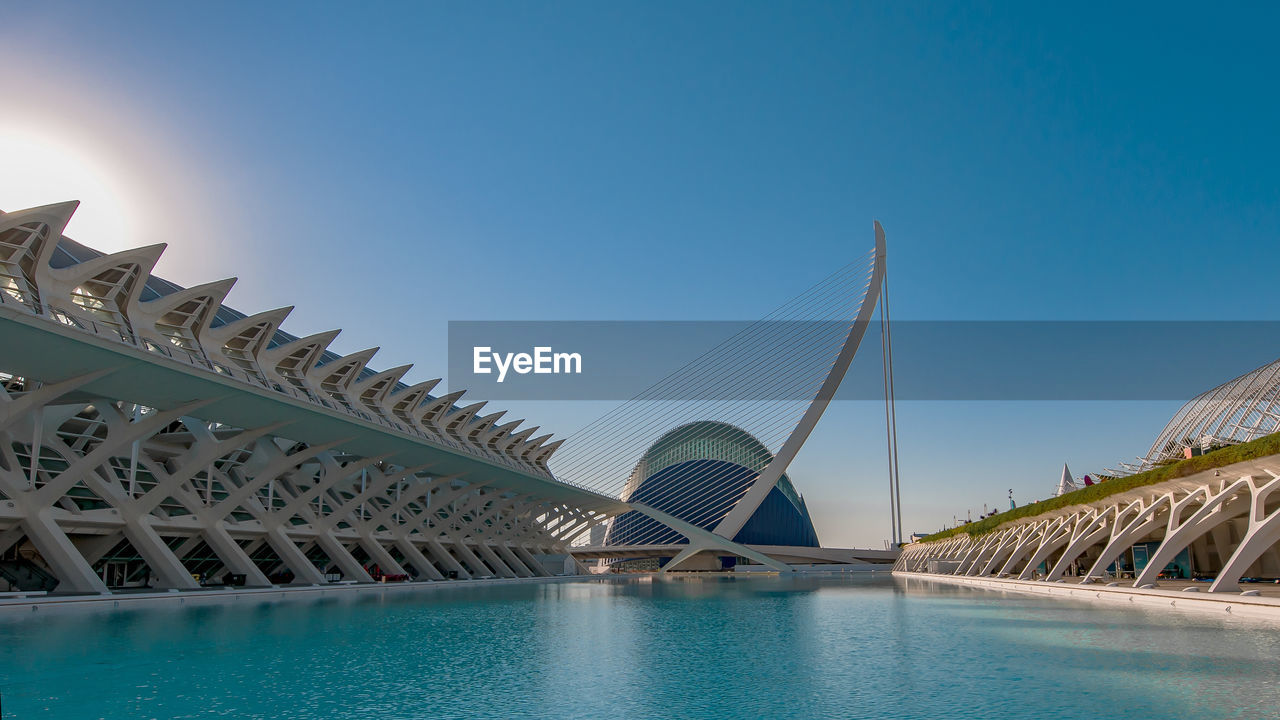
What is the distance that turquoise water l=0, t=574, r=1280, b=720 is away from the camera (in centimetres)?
729

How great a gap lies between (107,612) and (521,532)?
35665 mm

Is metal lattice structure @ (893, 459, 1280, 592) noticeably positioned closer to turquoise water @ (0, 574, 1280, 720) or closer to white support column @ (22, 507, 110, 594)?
turquoise water @ (0, 574, 1280, 720)

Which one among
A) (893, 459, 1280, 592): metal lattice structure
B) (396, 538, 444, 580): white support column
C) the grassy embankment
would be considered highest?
the grassy embankment

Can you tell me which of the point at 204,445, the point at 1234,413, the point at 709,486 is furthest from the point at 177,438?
the point at 709,486

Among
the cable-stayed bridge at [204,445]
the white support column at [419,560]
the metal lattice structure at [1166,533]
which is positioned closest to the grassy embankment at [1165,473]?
the metal lattice structure at [1166,533]

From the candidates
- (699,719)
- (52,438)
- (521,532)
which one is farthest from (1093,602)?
(521,532)

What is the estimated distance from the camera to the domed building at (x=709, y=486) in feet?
253

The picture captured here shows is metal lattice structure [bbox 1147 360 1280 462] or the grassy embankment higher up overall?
metal lattice structure [bbox 1147 360 1280 462]

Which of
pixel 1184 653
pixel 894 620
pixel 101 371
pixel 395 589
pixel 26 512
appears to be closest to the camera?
pixel 1184 653

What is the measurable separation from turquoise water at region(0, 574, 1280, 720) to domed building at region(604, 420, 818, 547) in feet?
196

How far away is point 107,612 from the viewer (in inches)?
659

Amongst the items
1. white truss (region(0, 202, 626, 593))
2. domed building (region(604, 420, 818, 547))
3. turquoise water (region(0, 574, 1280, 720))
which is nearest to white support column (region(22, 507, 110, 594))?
white truss (region(0, 202, 626, 593))

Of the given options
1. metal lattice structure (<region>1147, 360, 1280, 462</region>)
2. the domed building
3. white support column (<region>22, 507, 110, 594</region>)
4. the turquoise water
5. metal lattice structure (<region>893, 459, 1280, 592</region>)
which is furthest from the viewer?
the domed building

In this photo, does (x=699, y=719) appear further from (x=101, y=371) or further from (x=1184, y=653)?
(x=101, y=371)
